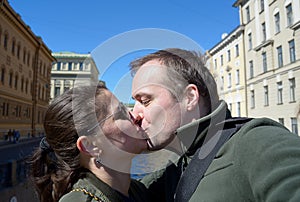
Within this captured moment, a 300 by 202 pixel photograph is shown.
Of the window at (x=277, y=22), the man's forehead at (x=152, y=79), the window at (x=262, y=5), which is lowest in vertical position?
the man's forehead at (x=152, y=79)

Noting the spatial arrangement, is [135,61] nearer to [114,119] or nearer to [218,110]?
[114,119]

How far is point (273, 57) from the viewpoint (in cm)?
2069

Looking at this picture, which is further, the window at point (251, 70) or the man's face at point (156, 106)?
the window at point (251, 70)

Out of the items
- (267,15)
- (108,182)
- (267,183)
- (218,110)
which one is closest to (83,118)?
(108,182)

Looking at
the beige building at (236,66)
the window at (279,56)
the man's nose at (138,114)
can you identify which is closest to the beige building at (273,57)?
the window at (279,56)

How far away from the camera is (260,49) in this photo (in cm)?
2238

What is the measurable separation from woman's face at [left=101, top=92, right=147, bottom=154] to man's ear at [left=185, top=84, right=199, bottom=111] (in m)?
0.30

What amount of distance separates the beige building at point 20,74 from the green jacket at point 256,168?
24278mm

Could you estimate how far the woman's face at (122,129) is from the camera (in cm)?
149

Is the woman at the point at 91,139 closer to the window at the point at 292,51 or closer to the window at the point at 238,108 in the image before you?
the window at the point at 292,51

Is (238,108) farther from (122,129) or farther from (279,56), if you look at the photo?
(122,129)

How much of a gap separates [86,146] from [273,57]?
856 inches

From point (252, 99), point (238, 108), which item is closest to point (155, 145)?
point (252, 99)

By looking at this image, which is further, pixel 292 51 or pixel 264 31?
pixel 264 31
